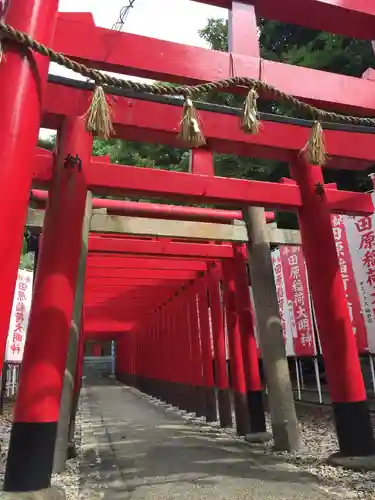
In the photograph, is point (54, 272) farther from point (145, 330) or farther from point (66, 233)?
point (145, 330)

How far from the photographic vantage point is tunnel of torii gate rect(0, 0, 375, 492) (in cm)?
245

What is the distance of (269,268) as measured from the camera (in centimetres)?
569

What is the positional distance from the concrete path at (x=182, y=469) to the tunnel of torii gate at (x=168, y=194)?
0.55m

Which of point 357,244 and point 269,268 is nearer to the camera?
point 269,268

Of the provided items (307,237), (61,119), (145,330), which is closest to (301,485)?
(307,237)

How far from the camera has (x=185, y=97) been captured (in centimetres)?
269

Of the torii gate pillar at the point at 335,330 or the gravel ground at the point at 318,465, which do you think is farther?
the torii gate pillar at the point at 335,330

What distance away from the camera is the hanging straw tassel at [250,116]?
2.74m

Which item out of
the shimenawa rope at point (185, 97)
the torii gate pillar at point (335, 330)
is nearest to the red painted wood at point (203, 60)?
the shimenawa rope at point (185, 97)

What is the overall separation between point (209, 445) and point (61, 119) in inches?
176

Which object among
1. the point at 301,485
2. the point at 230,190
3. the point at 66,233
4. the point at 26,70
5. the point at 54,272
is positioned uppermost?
the point at 230,190

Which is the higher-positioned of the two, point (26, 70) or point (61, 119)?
point (61, 119)

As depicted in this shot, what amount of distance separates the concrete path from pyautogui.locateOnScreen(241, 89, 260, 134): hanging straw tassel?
2697mm

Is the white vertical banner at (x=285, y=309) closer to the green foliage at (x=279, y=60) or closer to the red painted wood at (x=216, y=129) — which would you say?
the green foliage at (x=279, y=60)
